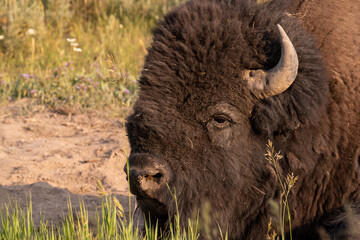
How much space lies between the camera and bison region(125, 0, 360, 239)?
3682mm

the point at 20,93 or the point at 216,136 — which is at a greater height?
the point at 216,136

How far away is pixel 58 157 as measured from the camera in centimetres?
640

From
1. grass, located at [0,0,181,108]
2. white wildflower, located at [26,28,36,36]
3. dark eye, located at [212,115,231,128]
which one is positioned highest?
dark eye, located at [212,115,231,128]

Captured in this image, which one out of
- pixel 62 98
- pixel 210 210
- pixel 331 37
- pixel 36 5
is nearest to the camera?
pixel 210 210

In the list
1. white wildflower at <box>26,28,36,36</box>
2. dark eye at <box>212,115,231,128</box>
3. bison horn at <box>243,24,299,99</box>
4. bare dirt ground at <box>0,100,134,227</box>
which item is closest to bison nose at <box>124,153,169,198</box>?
dark eye at <box>212,115,231,128</box>

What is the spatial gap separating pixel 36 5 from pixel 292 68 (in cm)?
831

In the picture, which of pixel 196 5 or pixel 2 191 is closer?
pixel 196 5

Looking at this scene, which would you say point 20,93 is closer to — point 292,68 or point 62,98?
point 62,98

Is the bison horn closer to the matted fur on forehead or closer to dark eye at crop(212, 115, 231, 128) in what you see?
the matted fur on forehead

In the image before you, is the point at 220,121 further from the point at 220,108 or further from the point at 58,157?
the point at 58,157

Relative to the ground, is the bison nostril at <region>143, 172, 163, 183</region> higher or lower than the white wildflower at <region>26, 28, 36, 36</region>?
higher

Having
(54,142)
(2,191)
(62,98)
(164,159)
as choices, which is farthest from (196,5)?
(62,98)

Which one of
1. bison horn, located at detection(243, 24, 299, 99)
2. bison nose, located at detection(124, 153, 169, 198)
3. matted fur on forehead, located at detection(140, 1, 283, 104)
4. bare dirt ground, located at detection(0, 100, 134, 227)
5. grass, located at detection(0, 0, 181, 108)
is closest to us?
bison nose, located at detection(124, 153, 169, 198)

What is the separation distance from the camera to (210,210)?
385 centimetres
